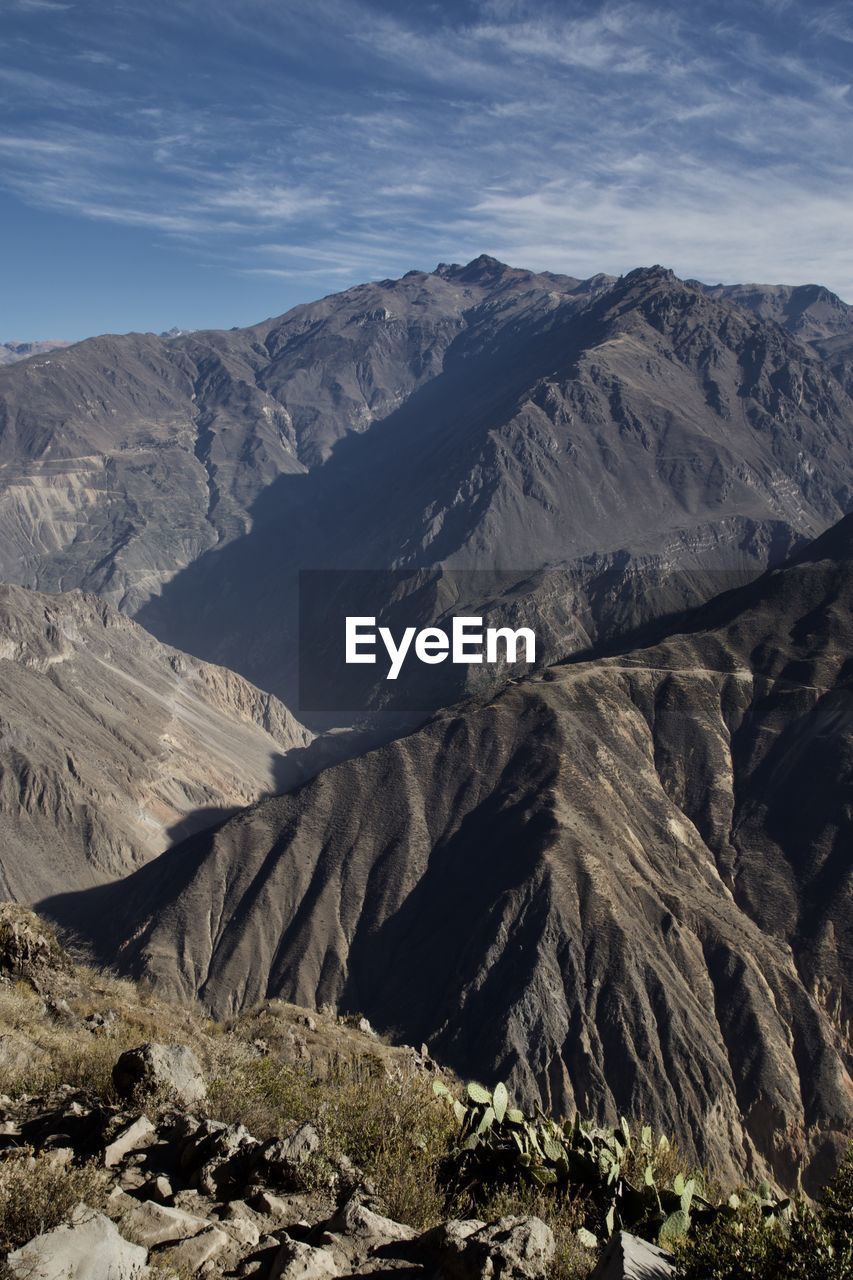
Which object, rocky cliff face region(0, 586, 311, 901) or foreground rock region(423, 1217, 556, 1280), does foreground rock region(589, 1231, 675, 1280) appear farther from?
rocky cliff face region(0, 586, 311, 901)

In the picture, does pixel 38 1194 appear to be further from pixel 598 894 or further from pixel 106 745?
pixel 106 745

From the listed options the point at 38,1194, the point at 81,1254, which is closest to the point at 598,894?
the point at 38,1194

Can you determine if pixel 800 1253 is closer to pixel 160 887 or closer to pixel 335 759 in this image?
pixel 160 887

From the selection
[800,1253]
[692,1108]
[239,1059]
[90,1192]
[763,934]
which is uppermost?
[90,1192]

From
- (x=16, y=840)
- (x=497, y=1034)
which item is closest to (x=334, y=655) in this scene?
(x=16, y=840)

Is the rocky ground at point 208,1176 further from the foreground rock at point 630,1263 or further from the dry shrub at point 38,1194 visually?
the foreground rock at point 630,1263

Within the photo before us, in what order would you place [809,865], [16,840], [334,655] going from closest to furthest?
[809,865], [16,840], [334,655]
